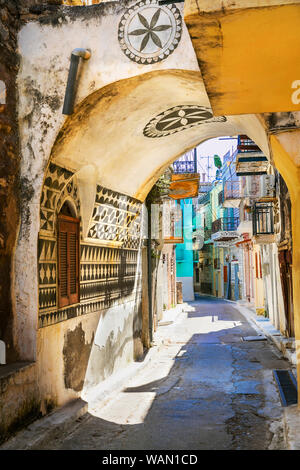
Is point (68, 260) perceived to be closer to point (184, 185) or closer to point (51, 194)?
point (51, 194)

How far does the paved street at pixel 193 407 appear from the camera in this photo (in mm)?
5754

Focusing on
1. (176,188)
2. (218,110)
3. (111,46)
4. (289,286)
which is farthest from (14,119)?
(176,188)

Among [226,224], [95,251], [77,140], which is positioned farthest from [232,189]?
[77,140]

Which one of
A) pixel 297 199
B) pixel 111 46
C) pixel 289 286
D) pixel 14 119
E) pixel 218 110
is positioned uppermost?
pixel 111 46

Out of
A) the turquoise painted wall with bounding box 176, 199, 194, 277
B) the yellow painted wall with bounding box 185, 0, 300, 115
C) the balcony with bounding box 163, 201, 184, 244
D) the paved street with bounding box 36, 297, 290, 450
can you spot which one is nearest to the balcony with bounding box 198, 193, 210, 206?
the turquoise painted wall with bounding box 176, 199, 194, 277

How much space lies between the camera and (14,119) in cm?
627

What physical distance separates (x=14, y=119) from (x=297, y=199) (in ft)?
11.6

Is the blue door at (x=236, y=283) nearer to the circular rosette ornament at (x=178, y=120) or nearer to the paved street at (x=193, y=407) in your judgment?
the paved street at (x=193, y=407)

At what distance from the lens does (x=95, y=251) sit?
27.1 ft

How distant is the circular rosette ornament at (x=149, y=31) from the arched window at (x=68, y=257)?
7.53 ft

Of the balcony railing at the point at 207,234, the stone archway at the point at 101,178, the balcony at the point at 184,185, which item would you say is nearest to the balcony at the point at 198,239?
the balcony railing at the point at 207,234

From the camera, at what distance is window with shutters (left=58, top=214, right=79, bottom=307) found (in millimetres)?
6781
